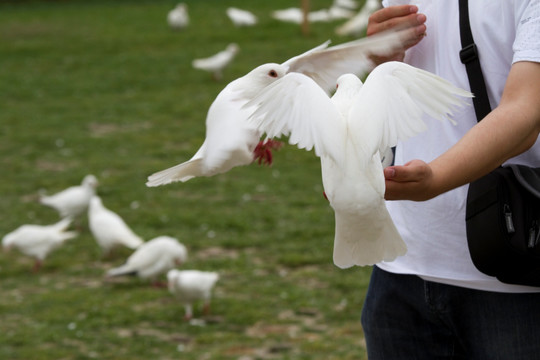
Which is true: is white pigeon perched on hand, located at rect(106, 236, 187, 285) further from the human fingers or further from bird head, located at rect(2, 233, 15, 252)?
the human fingers

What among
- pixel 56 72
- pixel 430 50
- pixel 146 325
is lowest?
pixel 146 325

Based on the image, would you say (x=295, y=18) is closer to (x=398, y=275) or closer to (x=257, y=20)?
(x=257, y=20)

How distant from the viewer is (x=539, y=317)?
1.76 meters

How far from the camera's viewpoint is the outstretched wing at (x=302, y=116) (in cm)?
143

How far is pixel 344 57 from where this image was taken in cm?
193

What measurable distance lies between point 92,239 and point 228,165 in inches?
199

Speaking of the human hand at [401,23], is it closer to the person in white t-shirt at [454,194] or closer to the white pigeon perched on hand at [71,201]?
the person in white t-shirt at [454,194]

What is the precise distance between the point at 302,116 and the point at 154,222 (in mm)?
5364

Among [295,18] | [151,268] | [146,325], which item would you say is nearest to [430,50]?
[146,325]

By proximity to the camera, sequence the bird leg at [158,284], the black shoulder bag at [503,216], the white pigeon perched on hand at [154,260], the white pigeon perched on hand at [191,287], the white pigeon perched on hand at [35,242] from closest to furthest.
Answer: the black shoulder bag at [503,216], the white pigeon perched on hand at [191,287], the white pigeon perched on hand at [154,260], the bird leg at [158,284], the white pigeon perched on hand at [35,242]

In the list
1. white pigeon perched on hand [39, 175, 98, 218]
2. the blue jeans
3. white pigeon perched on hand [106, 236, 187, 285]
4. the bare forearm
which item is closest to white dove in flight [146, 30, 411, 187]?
the bare forearm

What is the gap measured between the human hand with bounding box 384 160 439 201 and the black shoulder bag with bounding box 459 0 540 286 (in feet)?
0.80

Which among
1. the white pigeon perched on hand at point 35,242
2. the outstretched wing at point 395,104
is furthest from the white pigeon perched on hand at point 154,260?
the outstretched wing at point 395,104

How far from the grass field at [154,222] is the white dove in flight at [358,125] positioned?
116 inches
